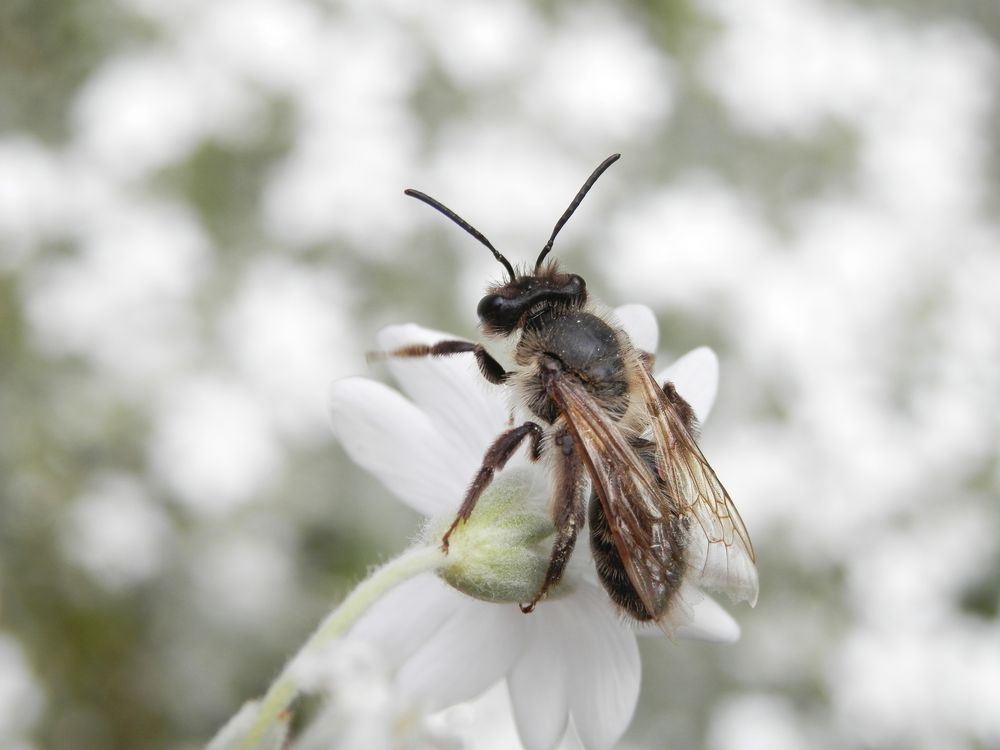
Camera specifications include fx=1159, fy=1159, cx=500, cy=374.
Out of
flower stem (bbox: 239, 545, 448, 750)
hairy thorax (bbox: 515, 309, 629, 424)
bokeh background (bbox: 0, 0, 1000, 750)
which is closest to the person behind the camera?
flower stem (bbox: 239, 545, 448, 750)

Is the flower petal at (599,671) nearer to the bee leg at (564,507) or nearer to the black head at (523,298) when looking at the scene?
the bee leg at (564,507)

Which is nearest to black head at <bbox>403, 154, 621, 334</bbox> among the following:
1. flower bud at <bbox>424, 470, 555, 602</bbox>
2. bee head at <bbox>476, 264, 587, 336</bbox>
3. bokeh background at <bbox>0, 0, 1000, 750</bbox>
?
bee head at <bbox>476, 264, 587, 336</bbox>

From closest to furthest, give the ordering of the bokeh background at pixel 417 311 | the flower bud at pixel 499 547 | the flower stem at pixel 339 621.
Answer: the flower stem at pixel 339 621 < the flower bud at pixel 499 547 < the bokeh background at pixel 417 311

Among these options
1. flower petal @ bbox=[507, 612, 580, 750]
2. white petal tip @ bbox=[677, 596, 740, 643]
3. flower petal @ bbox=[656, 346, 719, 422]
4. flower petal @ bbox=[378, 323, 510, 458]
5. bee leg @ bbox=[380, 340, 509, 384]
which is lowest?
flower petal @ bbox=[507, 612, 580, 750]

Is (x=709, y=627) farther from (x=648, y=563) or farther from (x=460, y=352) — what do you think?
(x=460, y=352)

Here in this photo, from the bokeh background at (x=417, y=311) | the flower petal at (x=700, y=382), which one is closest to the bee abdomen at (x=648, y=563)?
the flower petal at (x=700, y=382)

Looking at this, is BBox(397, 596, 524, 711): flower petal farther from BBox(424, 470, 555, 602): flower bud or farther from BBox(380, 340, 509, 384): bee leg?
BBox(380, 340, 509, 384): bee leg

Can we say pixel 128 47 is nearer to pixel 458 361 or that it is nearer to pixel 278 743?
pixel 458 361
